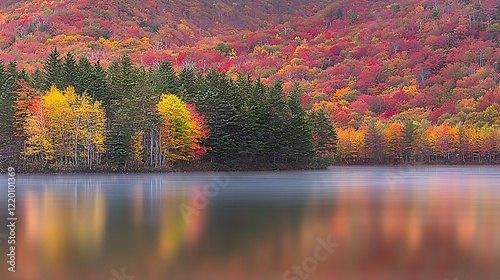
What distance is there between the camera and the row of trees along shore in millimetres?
71188

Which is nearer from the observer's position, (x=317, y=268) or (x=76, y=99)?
(x=317, y=268)

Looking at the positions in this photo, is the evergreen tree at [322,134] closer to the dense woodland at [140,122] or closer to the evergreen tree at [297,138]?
the evergreen tree at [297,138]

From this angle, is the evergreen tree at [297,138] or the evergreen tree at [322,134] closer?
the evergreen tree at [297,138]

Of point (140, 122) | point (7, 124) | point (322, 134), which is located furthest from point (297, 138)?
point (7, 124)

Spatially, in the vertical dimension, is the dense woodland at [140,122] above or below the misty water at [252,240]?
above

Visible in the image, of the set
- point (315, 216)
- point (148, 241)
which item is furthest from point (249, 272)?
point (315, 216)

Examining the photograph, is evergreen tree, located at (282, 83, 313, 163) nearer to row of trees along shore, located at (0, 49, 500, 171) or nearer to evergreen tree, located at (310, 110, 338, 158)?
row of trees along shore, located at (0, 49, 500, 171)

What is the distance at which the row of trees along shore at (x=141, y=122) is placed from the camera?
7119 centimetres

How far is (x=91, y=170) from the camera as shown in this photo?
234ft

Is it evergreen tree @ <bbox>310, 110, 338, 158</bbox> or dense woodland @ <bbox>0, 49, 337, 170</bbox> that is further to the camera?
→ evergreen tree @ <bbox>310, 110, 338, 158</bbox>

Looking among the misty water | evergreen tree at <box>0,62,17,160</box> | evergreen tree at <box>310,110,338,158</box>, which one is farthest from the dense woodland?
the misty water

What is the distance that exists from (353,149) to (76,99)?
79.1 m

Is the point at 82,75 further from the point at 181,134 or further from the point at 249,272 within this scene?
the point at 249,272

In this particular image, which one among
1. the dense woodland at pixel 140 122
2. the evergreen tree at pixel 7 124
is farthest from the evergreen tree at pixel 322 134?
the evergreen tree at pixel 7 124
